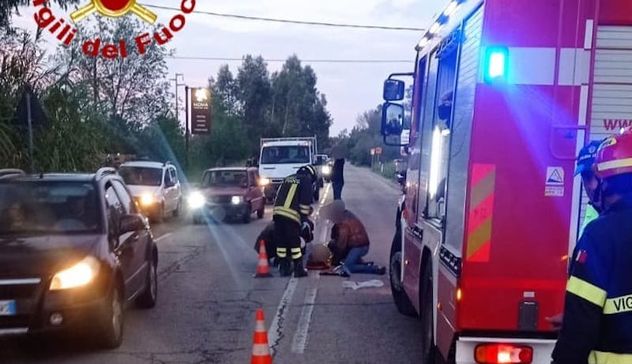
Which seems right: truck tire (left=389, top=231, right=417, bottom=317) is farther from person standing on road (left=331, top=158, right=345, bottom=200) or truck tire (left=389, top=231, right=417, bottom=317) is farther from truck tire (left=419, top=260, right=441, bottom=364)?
person standing on road (left=331, top=158, right=345, bottom=200)

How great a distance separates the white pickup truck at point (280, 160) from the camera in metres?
30.2

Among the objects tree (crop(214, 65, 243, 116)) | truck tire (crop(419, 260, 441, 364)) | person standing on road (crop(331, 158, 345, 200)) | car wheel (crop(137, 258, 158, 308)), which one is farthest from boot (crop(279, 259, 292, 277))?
tree (crop(214, 65, 243, 116))

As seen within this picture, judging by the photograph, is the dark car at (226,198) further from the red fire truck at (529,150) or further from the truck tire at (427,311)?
the red fire truck at (529,150)

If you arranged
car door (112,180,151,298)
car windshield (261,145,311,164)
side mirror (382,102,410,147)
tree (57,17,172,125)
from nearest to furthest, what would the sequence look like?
car door (112,180,151,298) < side mirror (382,102,410,147) < car windshield (261,145,311,164) < tree (57,17,172,125)

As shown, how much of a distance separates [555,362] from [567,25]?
7.62 feet

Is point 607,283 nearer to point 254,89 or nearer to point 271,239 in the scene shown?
point 271,239

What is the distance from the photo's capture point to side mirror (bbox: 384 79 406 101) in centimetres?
940

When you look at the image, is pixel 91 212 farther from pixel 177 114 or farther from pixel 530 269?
pixel 177 114

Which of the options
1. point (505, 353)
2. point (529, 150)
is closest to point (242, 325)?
point (505, 353)

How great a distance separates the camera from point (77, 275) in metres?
6.79

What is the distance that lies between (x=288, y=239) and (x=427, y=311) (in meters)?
5.57

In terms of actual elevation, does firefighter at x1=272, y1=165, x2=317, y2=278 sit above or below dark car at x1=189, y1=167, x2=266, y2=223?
above

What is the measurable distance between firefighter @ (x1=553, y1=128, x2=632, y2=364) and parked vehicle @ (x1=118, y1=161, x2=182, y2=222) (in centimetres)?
1854

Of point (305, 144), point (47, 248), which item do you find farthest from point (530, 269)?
point (305, 144)
